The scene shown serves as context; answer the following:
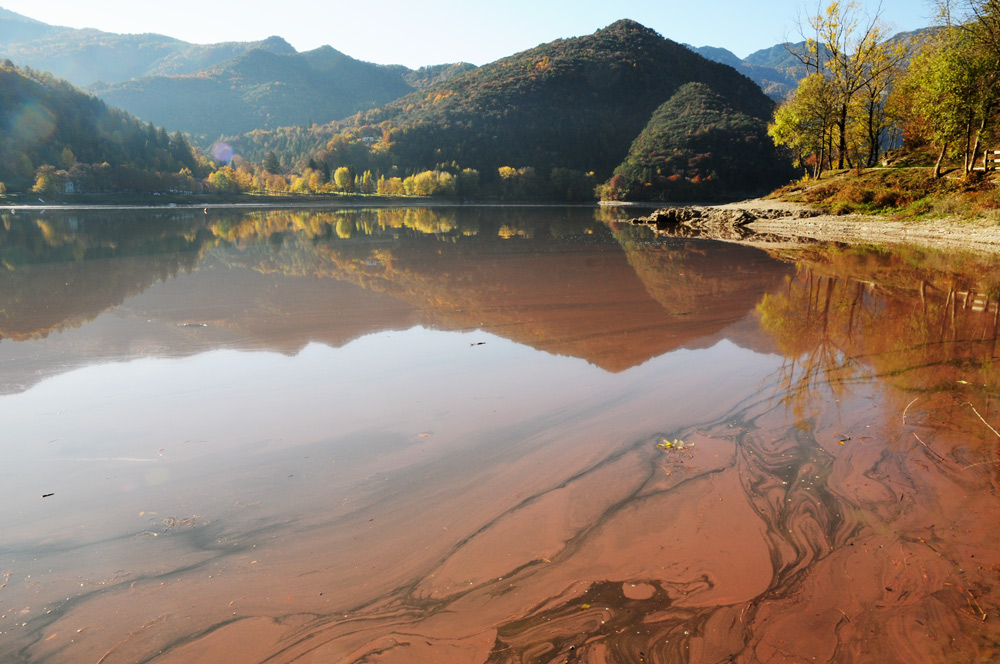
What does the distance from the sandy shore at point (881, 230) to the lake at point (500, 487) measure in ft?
43.7

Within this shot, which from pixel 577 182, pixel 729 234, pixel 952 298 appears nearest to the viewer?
pixel 952 298

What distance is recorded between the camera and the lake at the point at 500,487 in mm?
3031

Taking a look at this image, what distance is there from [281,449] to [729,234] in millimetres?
28077

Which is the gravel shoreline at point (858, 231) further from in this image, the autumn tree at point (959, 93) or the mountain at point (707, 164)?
the mountain at point (707, 164)

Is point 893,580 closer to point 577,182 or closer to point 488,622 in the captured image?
point 488,622

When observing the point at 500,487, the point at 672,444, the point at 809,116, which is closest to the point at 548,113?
the point at 809,116

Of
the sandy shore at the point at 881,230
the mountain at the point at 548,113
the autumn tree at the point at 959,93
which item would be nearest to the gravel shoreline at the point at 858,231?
the sandy shore at the point at 881,230

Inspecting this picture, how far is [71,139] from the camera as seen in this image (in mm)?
99375

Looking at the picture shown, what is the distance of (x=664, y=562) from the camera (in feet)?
11.6

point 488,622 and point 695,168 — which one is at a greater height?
point 695,168

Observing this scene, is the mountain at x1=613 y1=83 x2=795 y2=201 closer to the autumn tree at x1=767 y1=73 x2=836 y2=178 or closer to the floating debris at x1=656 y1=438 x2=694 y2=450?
the autumn tree at x1=767 y1=73 x2=836 y2=178

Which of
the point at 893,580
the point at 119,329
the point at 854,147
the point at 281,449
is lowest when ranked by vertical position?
the point at 893,580

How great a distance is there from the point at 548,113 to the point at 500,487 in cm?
13277

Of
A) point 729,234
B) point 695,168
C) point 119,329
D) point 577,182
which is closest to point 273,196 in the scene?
point 577,182
